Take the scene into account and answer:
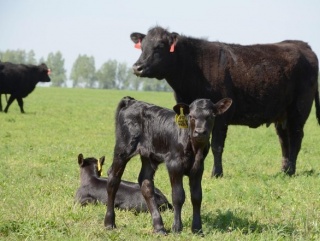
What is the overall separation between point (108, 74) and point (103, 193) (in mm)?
167876

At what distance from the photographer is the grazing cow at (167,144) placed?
19.7ft

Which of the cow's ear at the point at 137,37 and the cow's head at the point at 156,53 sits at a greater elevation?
the cow's ear at the point at 137,37

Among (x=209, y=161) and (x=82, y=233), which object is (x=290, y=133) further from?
(x=82, y=233)

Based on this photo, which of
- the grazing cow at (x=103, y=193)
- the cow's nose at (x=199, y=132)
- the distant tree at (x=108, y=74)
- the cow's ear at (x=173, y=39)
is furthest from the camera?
the distant tree at (x=108, y=74)

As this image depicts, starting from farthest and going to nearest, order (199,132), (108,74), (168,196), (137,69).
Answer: (108,74), (137,69), (168,196), (199,132)

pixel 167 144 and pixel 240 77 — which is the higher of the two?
pixel 240 77

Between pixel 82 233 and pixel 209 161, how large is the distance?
24.5 ft

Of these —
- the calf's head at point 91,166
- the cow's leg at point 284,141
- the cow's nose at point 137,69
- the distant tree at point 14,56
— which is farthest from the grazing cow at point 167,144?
the distant tree at point 14,56

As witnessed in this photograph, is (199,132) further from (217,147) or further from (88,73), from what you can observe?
(88,73)

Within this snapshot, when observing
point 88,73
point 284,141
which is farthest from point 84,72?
point 284,141

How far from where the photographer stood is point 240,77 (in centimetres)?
1101

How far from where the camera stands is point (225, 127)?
423 inches

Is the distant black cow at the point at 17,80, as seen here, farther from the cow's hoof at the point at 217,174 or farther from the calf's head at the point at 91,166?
the calf's head at the point at 91,166

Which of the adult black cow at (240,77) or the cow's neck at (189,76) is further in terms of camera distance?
the cow's neck at (189,76)
